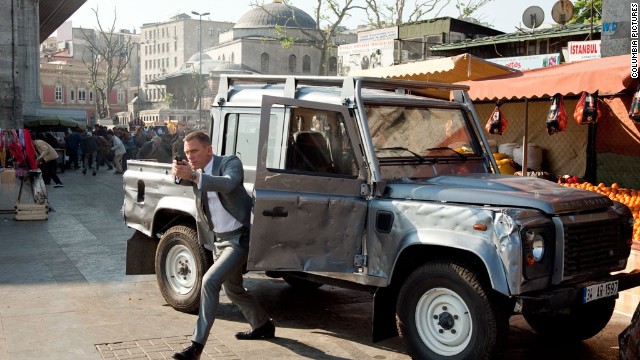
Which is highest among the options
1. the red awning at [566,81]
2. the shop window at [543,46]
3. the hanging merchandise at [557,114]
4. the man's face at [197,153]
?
the shop window at [543,46]

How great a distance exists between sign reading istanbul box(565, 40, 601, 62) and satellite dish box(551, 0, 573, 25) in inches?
199

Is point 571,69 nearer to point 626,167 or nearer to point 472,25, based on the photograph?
point 626,167

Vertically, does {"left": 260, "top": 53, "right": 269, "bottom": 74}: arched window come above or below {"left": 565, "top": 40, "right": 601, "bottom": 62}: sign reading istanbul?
above

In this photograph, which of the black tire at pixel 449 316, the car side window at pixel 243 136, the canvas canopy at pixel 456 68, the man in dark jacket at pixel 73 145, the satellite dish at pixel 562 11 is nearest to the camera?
the black tire at pixel 449 316

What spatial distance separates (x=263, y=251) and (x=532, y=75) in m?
6.07

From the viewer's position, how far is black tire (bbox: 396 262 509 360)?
5332 mm

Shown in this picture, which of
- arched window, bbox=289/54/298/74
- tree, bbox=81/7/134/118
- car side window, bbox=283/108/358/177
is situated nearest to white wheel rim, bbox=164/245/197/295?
car side window, bbox=283/108/358/177

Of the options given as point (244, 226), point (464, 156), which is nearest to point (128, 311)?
point (244, 226)

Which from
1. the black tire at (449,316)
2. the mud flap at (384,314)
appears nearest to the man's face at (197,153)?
the mud flap at (384,314)

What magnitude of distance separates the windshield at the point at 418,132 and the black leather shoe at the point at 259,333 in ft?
5.75

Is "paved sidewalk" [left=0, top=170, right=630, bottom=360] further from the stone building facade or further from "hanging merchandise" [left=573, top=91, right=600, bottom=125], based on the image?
the stone building facade

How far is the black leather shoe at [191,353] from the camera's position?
571 cm

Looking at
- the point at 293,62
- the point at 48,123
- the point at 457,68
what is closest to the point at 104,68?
the point at 293,62

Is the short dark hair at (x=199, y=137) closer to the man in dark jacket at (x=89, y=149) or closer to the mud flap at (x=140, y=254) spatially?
the mud flap at (x=140, y=254)
